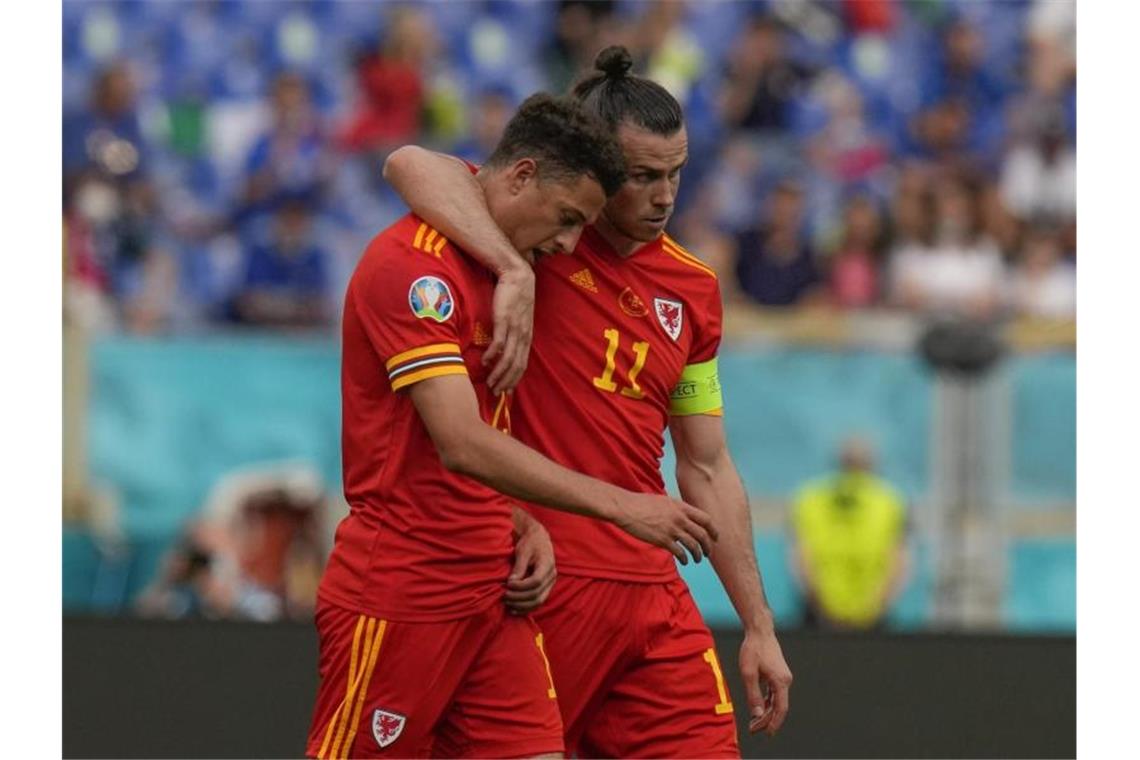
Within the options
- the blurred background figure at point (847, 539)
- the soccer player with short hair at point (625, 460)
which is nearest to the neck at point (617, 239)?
the soccer player with short hair at point (625, 460)

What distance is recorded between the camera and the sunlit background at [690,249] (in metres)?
9.52

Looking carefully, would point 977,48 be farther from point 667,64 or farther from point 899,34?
point 667,64

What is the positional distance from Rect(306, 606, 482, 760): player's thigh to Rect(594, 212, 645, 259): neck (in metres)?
1.07

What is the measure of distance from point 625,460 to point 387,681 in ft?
2.81

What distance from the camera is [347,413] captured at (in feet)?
14.8

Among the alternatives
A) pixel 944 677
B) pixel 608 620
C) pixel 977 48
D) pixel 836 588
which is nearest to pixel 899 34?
pixel 977 48

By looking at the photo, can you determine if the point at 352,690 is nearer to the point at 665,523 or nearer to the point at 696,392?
the point at 665,523

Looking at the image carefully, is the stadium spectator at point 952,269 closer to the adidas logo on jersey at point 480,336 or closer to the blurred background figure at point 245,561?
the blurred background figure at point 245,561

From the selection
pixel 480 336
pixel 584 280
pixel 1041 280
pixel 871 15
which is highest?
pixel 871 15

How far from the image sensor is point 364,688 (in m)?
4.46

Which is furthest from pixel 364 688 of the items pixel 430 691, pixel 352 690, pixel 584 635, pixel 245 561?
pixel 245 561

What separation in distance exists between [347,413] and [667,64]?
8.05 m

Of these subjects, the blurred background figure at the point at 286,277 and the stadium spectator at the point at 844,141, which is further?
the stadium spectator at the point at 844,141

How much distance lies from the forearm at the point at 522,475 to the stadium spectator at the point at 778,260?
6.68m
